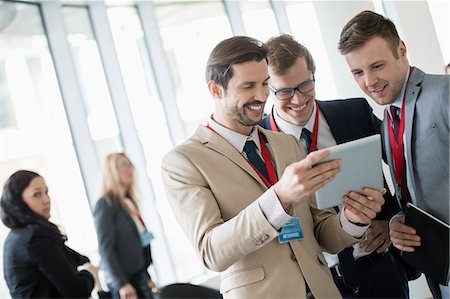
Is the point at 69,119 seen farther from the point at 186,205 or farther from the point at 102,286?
the point at 186,205

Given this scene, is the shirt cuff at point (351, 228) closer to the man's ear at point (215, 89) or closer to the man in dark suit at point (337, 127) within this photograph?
the man in dark suit at point (337, 127)

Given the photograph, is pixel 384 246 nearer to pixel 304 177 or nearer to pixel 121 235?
pixel 304 177

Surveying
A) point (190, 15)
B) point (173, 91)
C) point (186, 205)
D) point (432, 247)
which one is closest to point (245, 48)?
point (186, 205)

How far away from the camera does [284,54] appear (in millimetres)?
2271

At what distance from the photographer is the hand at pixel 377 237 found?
231 centimetres

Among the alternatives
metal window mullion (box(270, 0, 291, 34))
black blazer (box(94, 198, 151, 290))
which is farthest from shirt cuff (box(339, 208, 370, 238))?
metal window mullion (box(270, 0, 291, 34))

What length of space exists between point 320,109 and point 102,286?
4.86 ft

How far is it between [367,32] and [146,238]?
188cm

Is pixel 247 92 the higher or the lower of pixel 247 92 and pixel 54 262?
the higher

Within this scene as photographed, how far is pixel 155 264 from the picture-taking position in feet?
10.9

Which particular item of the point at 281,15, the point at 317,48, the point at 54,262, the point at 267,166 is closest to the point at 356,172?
the point at 267,166

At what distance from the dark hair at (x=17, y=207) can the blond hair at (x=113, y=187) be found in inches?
18.6

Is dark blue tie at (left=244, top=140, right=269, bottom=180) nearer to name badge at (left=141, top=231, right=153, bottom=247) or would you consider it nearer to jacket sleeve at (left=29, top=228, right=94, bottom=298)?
jacket sleeve at (left=29, top=228, right=94, bottom=298)

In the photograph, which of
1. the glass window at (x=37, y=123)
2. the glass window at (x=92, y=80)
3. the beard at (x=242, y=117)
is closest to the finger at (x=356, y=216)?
the beard at (x=242, y=117)
